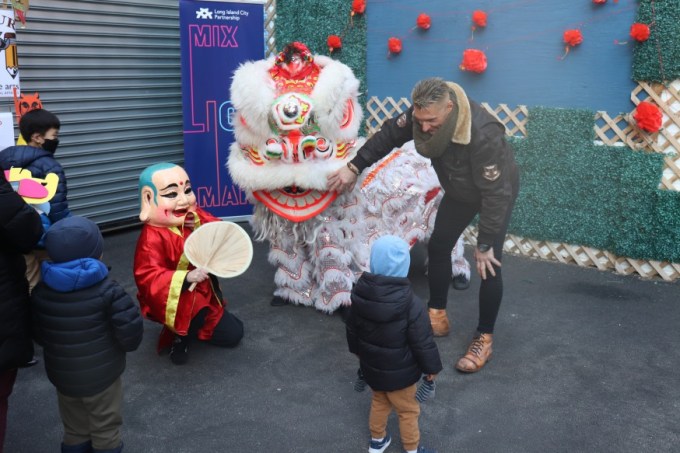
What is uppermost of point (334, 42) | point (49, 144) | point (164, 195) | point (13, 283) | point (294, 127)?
point (334, 42)

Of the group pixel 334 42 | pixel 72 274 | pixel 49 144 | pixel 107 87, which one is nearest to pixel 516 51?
pixel 334 42

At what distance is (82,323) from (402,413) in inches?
49.5

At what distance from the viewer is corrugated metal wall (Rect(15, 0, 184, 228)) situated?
5.23 metres

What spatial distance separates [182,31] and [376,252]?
3.85 metres

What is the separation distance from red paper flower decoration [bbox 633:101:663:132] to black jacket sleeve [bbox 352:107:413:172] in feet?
6.66

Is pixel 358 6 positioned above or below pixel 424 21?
above

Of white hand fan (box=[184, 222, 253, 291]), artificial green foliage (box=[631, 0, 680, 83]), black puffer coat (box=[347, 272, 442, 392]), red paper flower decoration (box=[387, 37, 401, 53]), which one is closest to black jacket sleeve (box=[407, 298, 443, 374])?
black puffer coat (box=[347, 272, 442, 392])

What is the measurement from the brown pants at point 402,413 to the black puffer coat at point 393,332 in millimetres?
82

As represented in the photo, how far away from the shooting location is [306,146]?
348 centimetres

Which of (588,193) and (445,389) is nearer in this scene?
(445,389)


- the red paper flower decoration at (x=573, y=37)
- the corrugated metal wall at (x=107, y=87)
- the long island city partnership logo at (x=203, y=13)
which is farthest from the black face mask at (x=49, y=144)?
the red paper flower decoration at (x=573, y=37)

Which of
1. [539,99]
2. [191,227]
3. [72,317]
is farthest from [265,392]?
[539,99]

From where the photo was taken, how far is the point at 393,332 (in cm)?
228

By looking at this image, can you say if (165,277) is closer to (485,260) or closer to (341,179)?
(341,179)
